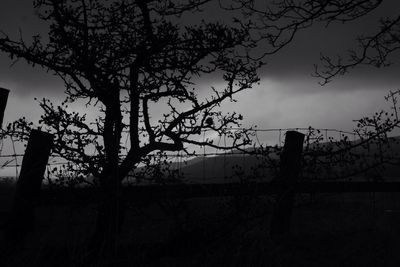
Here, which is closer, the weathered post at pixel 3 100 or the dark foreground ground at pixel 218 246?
the dark foreground ground at pixel 218 246

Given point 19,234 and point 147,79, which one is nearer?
point 19,234

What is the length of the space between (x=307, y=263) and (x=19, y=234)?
279 centimetres

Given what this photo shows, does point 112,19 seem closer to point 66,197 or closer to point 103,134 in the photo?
point 103,134

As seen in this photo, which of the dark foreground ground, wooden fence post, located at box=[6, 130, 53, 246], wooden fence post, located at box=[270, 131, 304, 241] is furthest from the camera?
wooden fence post, located at box=[270, 131, 304, 241]

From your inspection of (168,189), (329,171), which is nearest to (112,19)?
(168,189)

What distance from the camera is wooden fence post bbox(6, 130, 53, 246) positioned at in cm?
357

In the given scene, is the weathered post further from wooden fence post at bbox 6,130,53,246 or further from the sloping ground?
the sloping ground

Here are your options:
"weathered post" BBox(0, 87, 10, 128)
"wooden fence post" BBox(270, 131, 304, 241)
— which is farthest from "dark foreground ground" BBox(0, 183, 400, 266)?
"weathered post" BBox(0, 87, 10, 128)

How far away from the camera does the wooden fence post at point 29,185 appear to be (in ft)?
11.7

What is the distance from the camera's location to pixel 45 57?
3613mm

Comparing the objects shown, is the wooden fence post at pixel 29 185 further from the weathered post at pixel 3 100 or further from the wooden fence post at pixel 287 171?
the wooden fence post at pixel 287 171

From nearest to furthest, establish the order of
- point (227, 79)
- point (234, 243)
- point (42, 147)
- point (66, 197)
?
point (234, 243)
point (66, 197)
point (42, 147)
point (227, 79)

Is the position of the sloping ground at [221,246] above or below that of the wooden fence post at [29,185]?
below

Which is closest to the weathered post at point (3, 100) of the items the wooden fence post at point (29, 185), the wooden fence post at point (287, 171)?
the wooden fence post at point (29, 185)
